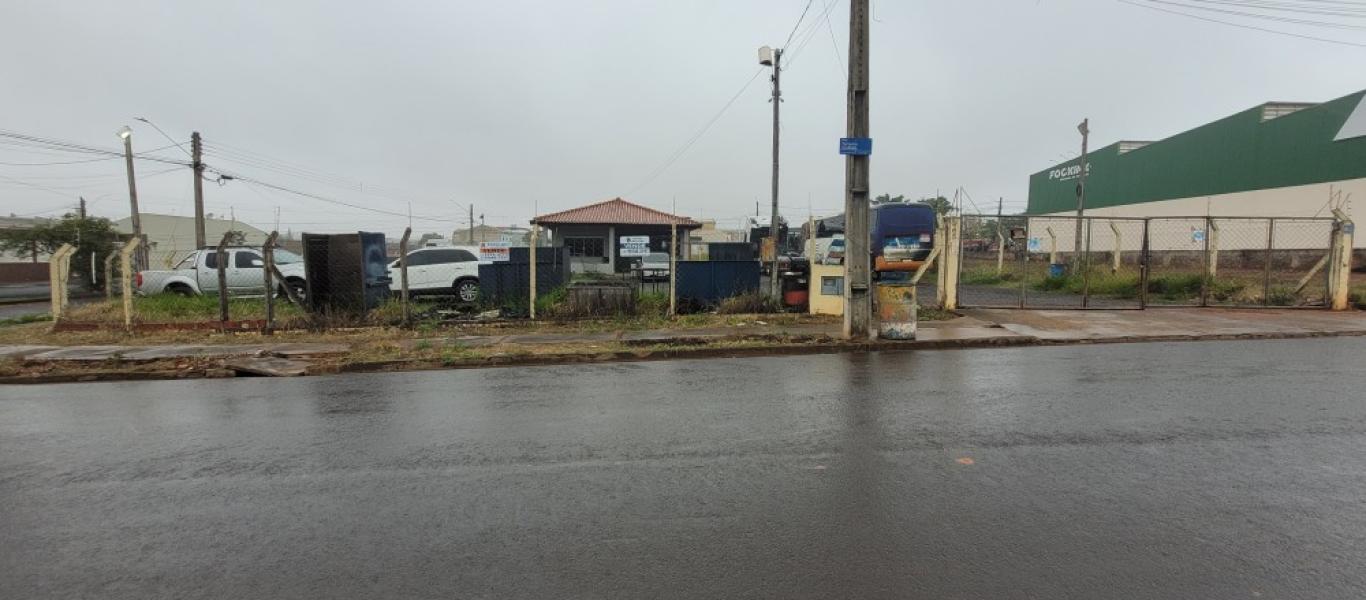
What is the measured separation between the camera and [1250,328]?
1139 centimetres

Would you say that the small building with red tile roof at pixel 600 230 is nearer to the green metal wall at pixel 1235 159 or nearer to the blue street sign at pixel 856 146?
the blue street sign at pixel 856 146

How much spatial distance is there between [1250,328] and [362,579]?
13.9 m

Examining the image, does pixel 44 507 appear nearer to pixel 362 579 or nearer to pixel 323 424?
pixel 323 424

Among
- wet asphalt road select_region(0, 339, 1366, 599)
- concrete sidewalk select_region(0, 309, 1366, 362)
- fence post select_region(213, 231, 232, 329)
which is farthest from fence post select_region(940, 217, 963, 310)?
fence post select_region(213, 231, 232, 329)

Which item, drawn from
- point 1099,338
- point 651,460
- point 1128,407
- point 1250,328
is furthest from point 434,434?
point 1250,328

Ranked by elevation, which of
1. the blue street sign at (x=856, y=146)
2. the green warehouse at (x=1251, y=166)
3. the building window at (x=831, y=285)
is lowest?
the building window at (x=831, y=285)

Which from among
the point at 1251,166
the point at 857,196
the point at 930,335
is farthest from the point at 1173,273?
the point at 1251,166

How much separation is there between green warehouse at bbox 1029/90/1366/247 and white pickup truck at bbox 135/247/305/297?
3442cm

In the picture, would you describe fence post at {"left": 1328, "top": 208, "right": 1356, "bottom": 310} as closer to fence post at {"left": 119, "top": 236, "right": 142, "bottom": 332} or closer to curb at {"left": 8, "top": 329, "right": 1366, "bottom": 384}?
curb at {"left": 8, "top": 329, "right": 1366, "bottom": 384}

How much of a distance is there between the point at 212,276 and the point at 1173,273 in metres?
24.8

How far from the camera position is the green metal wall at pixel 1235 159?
26266mm

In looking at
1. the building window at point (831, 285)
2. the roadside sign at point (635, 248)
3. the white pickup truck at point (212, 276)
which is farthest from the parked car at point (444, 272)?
the building window at point (831, 285)

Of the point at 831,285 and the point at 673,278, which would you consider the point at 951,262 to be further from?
the point at 673,278

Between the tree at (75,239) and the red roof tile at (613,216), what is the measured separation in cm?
1837
